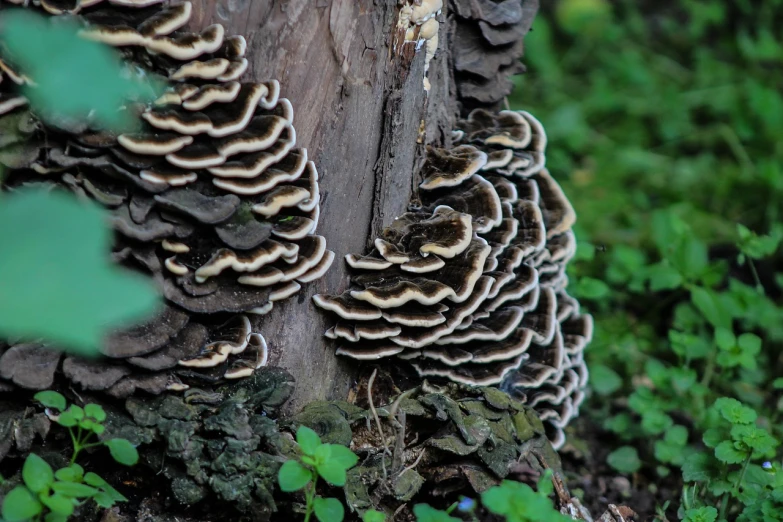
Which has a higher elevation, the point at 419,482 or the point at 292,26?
the point at 292,26

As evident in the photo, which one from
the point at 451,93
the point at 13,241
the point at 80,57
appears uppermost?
the point at 80,57

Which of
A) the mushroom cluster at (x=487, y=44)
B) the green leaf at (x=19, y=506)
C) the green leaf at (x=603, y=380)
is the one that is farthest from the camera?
the green leaf at (x=603, y=380)

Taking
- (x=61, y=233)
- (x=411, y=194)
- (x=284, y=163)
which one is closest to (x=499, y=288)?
(x=411, y=194)

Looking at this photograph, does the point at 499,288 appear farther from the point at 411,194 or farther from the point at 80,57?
the point at 80,57

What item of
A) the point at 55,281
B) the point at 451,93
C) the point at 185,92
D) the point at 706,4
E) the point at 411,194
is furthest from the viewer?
the point at 706,4

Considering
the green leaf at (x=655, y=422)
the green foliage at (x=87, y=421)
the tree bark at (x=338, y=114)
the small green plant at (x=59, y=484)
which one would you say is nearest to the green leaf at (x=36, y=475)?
the small green plant at (x=59, y=484)

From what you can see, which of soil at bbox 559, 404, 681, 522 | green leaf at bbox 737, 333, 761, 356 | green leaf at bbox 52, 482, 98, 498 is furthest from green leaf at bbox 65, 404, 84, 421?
green leaf at bbox 737, 333, 761, 356

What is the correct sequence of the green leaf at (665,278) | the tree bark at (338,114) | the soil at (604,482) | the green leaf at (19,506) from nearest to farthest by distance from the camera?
the green leaf at (19,506) → the tree bark at (338,114) → the soil at (604,482) → the green leaf at (665,278)

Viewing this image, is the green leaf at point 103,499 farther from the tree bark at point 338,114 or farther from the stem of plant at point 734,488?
the stem of plant at point 734,488
